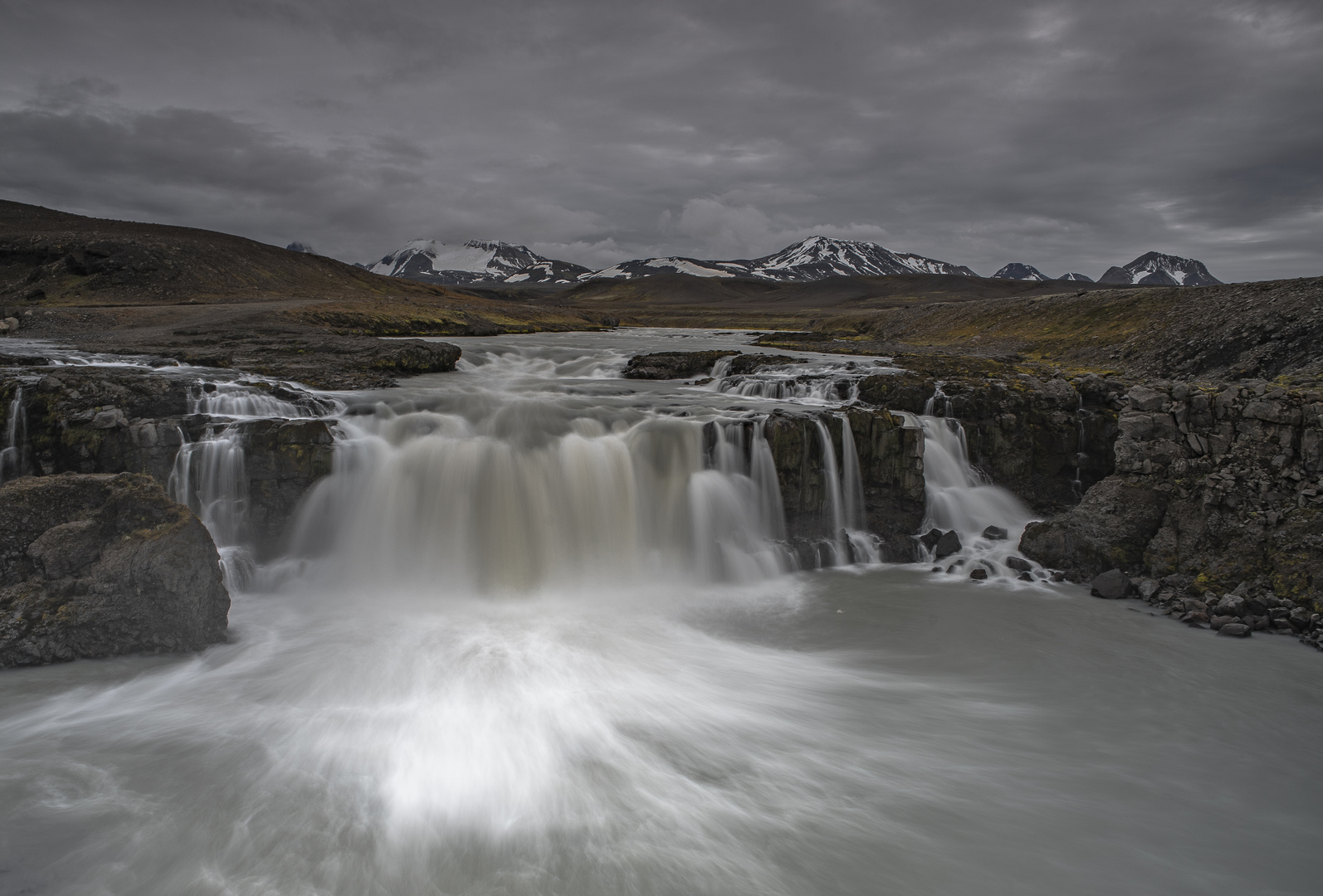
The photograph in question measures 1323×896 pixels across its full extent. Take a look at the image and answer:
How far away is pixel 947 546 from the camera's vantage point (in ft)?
44.9

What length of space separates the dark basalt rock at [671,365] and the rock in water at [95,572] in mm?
18475

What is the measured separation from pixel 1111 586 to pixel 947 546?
2964 mm

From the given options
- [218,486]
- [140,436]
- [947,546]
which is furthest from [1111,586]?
[140,436]

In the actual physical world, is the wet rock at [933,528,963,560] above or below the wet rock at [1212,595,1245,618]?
above

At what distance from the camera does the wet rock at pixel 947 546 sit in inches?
538

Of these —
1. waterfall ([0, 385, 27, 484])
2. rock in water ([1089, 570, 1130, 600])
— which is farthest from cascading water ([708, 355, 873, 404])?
waterfall ([0, 385, 27, 484])

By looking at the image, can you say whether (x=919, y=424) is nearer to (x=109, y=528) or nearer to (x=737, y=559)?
(x=737, y=559)

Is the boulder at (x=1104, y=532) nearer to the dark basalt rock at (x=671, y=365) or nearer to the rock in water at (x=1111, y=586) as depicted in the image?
the rock in water at (x=1111, y=586)

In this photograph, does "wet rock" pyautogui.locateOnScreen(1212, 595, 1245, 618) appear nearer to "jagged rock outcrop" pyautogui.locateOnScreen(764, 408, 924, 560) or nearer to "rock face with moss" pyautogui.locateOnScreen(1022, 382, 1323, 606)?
"rock face with moss" pyautogui.locateOnScreen(1022, 382, 1323, 606)

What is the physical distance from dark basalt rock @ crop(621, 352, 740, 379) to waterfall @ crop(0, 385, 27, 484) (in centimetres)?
1801

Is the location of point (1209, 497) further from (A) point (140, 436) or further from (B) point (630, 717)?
(A) point (140, 436)

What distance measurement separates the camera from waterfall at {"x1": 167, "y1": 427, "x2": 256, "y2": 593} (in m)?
12.0

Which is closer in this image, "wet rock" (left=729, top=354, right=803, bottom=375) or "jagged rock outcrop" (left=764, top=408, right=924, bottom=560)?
→ "jagged rock outcrop" (left=764, top=408, right=924, bottom=560)

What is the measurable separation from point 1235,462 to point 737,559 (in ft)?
30.3
